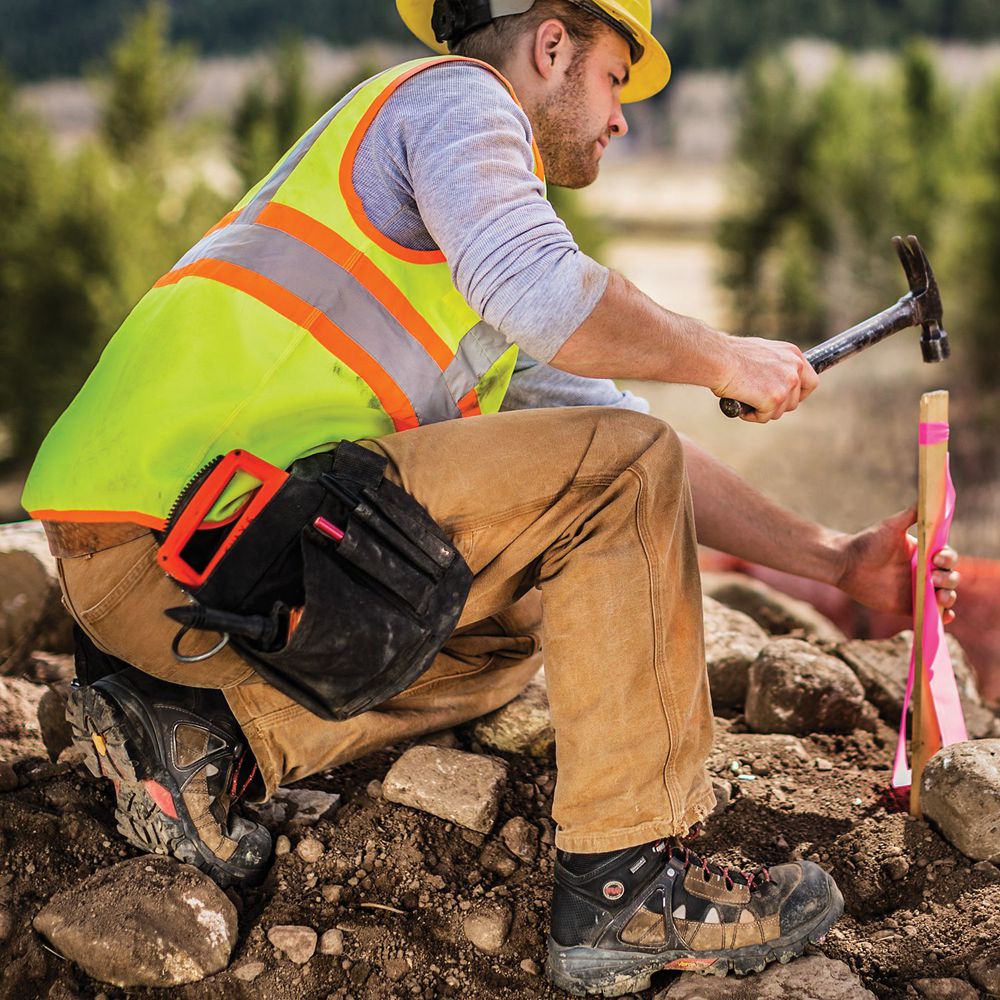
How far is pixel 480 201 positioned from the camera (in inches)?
70.9

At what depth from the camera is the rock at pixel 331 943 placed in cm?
200

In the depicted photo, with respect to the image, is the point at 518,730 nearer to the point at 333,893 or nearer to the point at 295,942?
the point at 333,893

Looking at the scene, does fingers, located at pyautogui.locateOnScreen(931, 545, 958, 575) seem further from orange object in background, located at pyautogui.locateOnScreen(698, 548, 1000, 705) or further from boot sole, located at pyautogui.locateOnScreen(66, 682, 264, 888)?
boot sole, located at pyautogui.locateOnScreen(66, 682, 264, 888)

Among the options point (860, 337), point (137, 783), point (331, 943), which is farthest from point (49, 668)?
point (860, 337)

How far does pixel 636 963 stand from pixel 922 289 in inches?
68.2

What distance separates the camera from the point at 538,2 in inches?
85.0

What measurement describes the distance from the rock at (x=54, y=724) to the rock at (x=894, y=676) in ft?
6.90

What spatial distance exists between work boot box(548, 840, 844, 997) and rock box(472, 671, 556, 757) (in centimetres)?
61

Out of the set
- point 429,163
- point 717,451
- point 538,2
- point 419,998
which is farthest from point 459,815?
point 717,451

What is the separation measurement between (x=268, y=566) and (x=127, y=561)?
0.30 metres

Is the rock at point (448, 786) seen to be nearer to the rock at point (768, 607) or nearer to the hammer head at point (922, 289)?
the rock at point (768, 607)

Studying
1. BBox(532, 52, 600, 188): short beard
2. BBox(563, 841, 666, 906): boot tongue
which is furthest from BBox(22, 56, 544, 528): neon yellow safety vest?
BBox(563, 841, 666, 906): boot tongue

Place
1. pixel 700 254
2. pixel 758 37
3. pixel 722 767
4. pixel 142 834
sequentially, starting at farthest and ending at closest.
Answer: pixel 758 37 < pixel 700 254 < pixel 722 767 < pixel 142 834

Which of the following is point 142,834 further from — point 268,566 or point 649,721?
point 649,721
